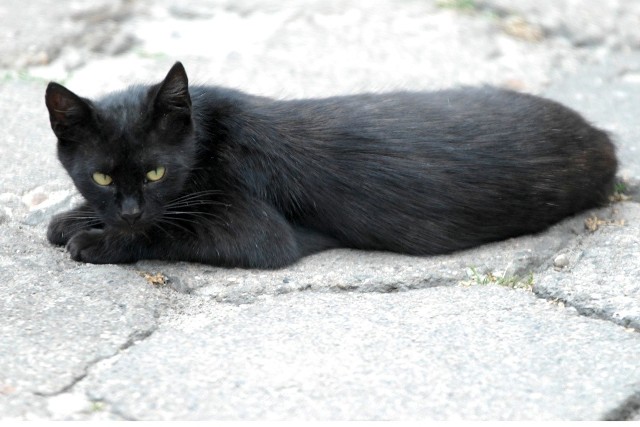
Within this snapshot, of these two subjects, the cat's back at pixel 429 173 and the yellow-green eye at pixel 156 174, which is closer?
the yellow-green eye at pixel 156 174

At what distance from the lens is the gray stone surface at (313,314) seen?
8.61 ft

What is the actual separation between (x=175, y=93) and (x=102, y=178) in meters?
0.40

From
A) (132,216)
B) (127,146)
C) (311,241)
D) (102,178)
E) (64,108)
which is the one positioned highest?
(64,108)

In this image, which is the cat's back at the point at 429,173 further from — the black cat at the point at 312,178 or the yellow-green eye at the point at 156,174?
the yellow-green eye at the point at 156,174

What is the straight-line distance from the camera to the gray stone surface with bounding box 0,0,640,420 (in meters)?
2.62

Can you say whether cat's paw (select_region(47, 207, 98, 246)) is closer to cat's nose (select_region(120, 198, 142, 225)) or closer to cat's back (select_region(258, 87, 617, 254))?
cat's nose (select_region(120, 198, 142, 225))

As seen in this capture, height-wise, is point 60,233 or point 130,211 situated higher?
point 130,211

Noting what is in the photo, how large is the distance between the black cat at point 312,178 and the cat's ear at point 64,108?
0.03 meters

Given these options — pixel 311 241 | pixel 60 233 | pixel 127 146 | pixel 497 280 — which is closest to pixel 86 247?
pixel 60 233

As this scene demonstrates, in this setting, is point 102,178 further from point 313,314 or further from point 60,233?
point 313,314

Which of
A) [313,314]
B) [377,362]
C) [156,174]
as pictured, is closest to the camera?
[377,362]

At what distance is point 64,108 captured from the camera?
3338 mm

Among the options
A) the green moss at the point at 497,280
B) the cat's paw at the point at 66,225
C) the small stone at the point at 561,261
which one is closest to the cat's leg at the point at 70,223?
the cat's paw at the point at 66,225

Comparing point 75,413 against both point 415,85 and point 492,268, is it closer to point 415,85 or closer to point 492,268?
point 492,268
